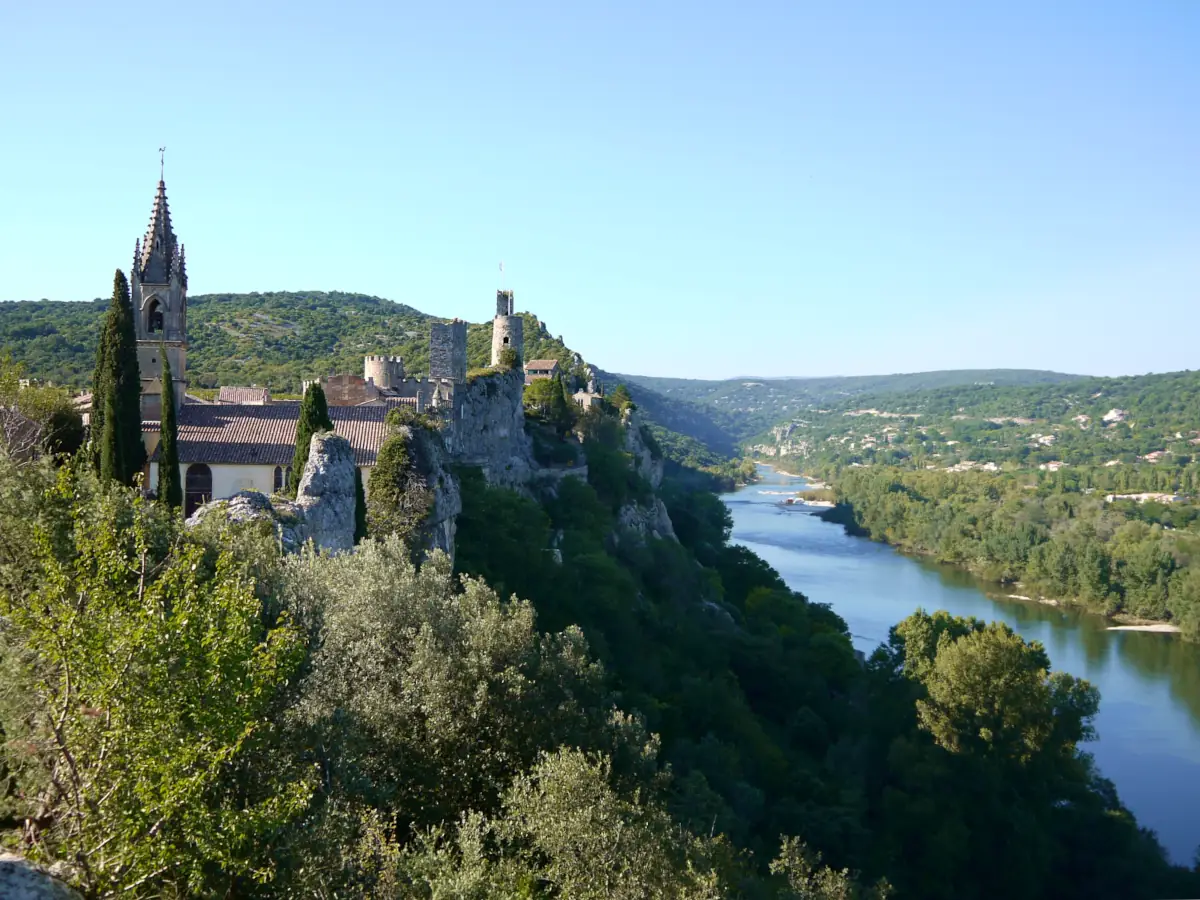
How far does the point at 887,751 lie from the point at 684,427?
12397 cm

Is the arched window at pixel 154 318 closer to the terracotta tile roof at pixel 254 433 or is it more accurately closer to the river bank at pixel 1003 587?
the terracotta tile roof at pixel 254 433

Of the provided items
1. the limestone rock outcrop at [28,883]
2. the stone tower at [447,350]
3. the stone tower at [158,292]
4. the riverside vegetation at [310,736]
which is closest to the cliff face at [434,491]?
the riverside vegetation at [310,736]

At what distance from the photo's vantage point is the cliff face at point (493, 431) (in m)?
28.2

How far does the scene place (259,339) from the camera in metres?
69.4

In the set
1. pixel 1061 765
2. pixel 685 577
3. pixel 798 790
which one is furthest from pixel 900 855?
pixel 685 577

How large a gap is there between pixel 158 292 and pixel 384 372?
1252 centimetres

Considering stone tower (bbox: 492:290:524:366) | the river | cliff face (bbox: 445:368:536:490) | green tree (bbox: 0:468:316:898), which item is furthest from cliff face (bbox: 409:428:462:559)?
stone tower (bbox: 492:290:524:366)

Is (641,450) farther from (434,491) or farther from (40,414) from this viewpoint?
(40,414)

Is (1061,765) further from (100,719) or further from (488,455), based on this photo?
(100,719)

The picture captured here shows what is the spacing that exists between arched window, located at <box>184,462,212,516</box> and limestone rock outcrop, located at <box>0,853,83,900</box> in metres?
15.1

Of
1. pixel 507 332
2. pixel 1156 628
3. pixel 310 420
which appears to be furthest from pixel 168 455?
pixel 1156 628

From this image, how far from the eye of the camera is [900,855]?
914 inches

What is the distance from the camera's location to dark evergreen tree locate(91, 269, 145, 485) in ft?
57.5

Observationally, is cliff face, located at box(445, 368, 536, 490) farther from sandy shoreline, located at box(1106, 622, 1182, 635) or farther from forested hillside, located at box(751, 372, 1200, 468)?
forested hillside, located at box(751, 372, 1200, 468)
